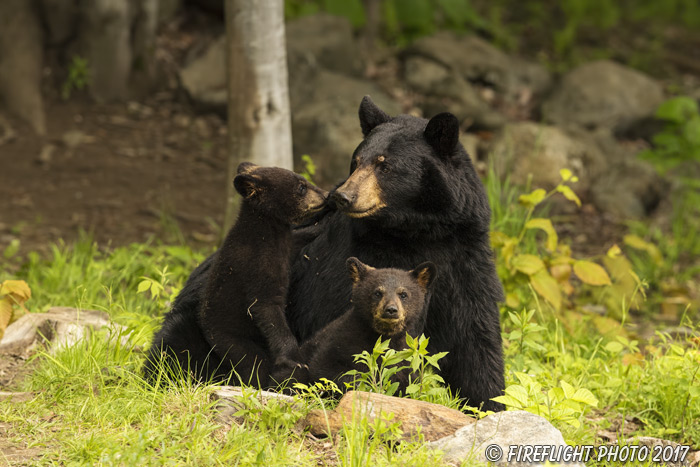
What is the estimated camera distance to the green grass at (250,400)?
351 centimetres

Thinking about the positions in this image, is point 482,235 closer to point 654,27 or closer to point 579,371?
point 579,371

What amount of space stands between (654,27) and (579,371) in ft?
37.4

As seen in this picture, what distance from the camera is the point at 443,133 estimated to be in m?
3.98

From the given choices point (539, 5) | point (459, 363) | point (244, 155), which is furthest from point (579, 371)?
point (539, 5)

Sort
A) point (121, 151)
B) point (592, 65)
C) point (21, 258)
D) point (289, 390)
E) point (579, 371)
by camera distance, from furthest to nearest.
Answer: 1. point (592, 65)
2. point (121, 151)
3. point (21, 258)
4. point (579, 371)
5. point (289, 390)

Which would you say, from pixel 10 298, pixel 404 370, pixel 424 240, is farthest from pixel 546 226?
pixel 10 298

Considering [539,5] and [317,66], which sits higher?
[539,5]

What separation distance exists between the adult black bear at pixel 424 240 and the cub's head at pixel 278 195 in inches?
8.0

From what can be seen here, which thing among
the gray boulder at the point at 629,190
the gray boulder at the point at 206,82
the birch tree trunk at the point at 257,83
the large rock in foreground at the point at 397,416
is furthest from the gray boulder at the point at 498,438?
the gray boulder at the point at 206,82

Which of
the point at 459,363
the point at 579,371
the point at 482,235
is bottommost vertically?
the point at 579,371

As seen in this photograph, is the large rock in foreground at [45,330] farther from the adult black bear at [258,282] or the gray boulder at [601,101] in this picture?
the gray boulder at [601,101]

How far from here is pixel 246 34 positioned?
6.33m

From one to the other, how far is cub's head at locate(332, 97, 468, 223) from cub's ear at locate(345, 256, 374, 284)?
0.21 m

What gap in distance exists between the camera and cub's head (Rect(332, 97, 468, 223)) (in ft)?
12.9
